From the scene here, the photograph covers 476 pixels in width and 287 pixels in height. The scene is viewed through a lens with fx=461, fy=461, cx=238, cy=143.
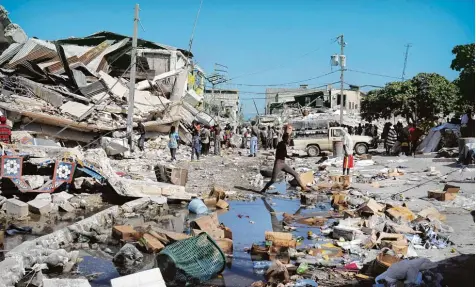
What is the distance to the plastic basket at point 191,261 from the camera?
4434 mm

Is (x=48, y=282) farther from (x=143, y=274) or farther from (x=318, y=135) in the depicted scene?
(x=318, y=135)

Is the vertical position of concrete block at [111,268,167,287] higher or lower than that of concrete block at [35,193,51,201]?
lower

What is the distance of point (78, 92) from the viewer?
70.2 feet

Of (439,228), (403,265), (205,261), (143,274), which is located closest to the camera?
(143,274)

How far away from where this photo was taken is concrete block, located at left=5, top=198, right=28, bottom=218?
723 centimetres

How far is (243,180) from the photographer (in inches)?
523

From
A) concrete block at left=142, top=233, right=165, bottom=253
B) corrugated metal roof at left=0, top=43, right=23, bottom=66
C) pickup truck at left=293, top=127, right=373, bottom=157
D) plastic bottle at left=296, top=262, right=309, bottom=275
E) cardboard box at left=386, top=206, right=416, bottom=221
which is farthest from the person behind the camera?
pickup truck at left=293, top=127, right=373, bottom=157

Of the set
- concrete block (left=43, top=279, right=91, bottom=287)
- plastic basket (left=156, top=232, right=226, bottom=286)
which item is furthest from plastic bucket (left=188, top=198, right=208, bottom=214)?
concrete block (left=43, top=279, right=91, bottom=287)

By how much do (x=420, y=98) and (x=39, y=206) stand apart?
25.3 m

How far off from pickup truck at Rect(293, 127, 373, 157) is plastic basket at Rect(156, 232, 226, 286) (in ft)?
57.4

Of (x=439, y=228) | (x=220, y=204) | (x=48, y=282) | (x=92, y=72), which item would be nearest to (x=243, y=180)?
(x=220, y=204)

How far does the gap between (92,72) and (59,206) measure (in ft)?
53.8

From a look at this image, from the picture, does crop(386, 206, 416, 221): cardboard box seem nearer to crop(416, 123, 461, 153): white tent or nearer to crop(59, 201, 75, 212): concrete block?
crop(59, 201, 75, 212): concrete block

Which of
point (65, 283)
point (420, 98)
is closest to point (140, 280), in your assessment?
point (65, 283)
